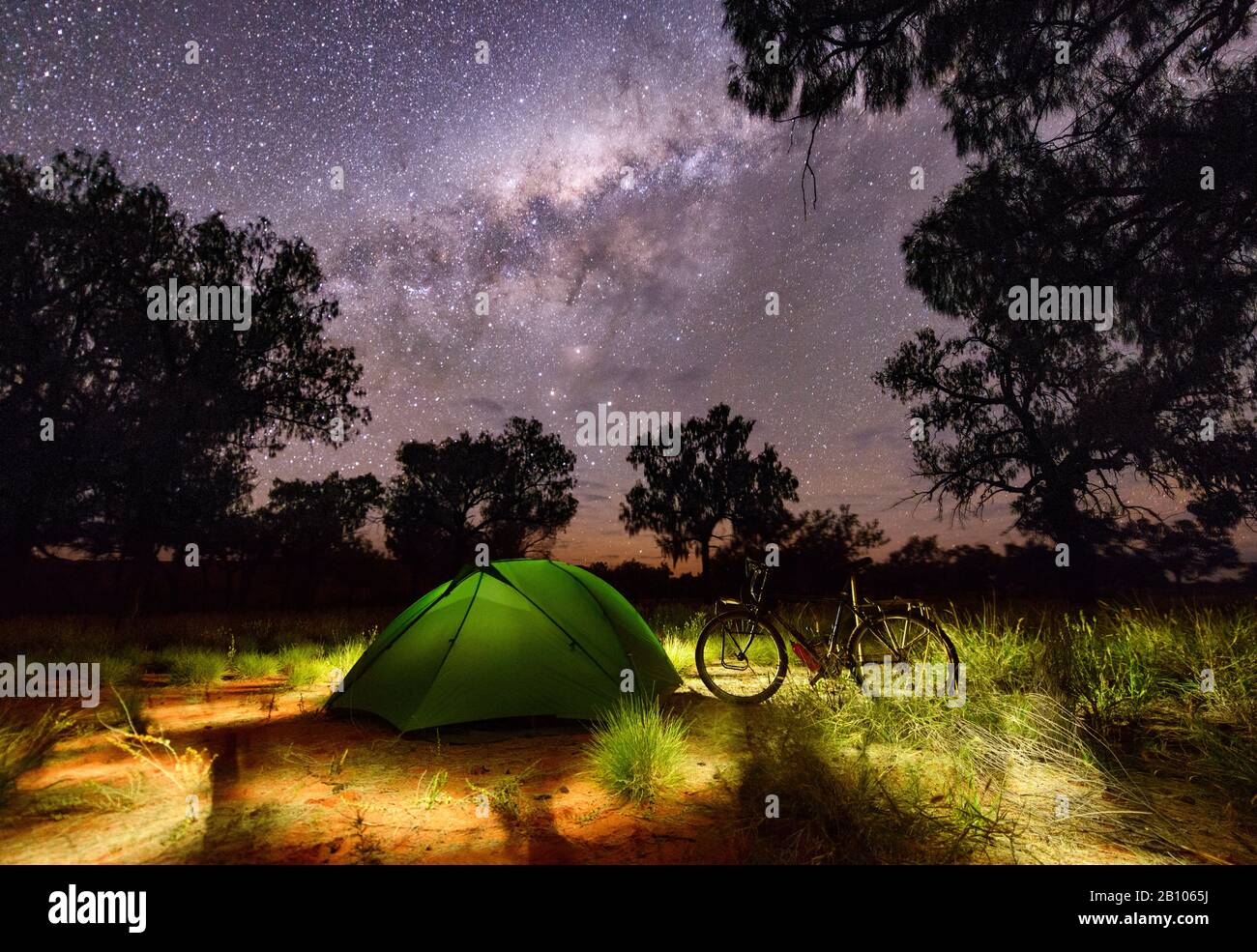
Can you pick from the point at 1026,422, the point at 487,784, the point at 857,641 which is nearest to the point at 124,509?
the point at 487,784

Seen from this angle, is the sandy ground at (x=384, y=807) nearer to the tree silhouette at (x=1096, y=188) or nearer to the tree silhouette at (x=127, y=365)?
the tree silhouette at (x=1096, y=188)

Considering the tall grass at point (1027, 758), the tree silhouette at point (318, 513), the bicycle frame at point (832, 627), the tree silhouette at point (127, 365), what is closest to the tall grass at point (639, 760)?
the tall grass at point (1027, 758)

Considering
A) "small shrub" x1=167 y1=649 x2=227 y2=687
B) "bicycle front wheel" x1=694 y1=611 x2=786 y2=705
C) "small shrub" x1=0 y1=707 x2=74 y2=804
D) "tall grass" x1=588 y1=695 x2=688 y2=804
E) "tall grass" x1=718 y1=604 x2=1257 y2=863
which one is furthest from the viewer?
"small shrub" x1=167 y1=649 x2=227 y2=687

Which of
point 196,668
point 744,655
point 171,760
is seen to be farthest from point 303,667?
point 744,655

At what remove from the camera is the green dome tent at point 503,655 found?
5496 mm

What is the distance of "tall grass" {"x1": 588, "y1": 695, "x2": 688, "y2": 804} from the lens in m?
3.86

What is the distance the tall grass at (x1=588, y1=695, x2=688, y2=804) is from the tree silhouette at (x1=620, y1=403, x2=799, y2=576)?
24.7m

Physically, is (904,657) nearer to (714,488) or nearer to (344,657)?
(344,657)

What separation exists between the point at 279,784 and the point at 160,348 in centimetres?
1301

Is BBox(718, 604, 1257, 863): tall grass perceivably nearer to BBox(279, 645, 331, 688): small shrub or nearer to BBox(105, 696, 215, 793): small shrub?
BBox(105, 696, 215, 793): small shrub

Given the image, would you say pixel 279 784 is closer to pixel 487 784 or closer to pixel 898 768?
pixel 487 784

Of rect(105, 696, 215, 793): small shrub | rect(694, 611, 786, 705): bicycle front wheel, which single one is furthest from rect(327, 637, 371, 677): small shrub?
rect(694, 611, 786, 705): bicycle front wheel

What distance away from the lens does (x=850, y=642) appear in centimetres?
575

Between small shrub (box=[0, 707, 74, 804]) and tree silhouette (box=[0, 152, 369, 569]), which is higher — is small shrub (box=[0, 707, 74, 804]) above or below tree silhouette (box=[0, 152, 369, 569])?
below
